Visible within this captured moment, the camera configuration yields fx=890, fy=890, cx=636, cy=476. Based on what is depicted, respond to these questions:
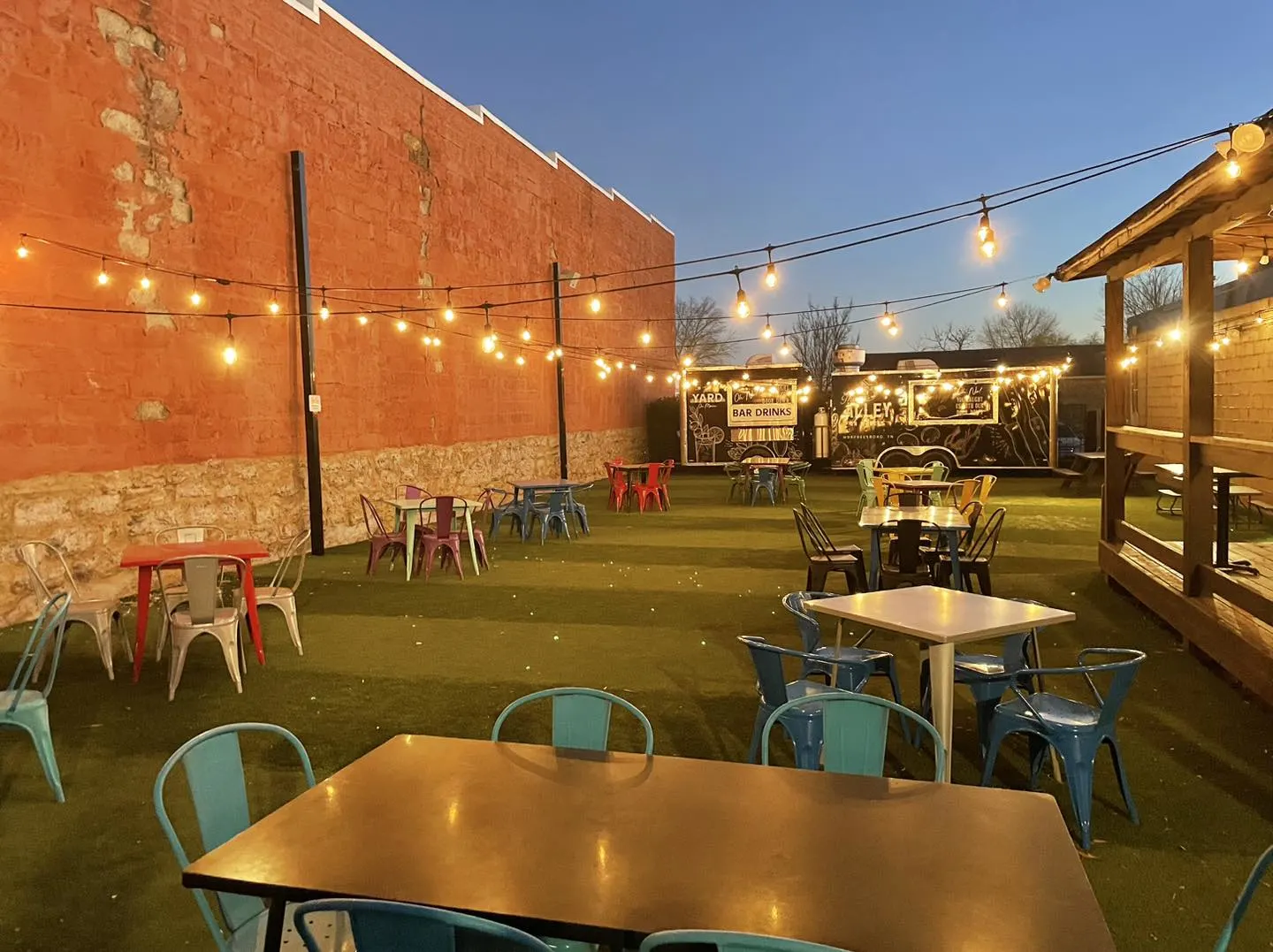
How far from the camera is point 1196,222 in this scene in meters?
5.62

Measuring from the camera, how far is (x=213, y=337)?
28.6ft

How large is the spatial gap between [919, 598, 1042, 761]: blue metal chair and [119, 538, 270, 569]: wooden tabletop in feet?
12.7

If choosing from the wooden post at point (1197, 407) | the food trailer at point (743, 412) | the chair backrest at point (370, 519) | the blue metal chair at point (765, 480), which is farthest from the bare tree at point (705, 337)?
the wooden post at point (1197, 407)

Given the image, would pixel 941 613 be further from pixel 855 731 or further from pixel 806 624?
pixel 855 731

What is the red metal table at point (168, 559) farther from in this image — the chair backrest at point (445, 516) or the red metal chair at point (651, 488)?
the red metal chair at point (651, 488)

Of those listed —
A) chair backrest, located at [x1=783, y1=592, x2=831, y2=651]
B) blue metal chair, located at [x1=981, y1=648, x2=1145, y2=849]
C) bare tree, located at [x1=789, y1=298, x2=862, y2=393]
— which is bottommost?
blue metal chair, located at [x1=981, y1=648, x2=1145, y2=849]

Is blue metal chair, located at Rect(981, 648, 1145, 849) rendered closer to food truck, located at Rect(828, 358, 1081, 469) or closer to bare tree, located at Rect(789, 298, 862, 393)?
food truck, located at Rect(828, 358, 1081, 469)

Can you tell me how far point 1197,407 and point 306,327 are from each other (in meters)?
8.18

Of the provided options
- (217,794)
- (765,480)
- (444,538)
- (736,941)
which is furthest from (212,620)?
(765,480)

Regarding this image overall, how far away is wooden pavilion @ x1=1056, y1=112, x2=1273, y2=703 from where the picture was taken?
4699 mm

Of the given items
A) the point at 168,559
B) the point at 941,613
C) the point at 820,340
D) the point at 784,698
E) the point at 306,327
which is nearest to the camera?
the point at 784,698

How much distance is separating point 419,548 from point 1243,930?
27.8 feet

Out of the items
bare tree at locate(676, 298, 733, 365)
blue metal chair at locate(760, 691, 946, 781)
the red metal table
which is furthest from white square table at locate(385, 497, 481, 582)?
bare tree at locate(676, 298, 733, 365)

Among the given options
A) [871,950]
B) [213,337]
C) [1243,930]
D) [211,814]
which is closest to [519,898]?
[871,950]
